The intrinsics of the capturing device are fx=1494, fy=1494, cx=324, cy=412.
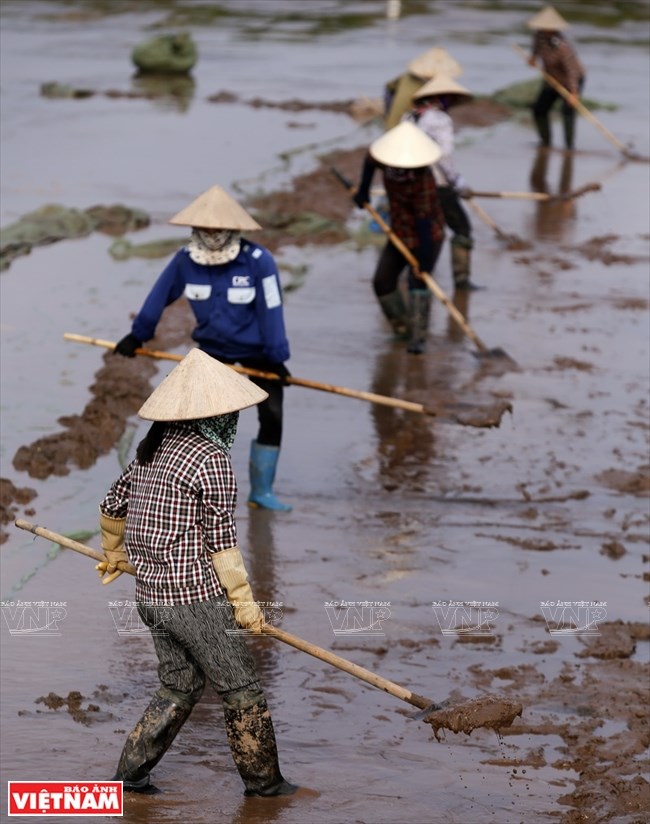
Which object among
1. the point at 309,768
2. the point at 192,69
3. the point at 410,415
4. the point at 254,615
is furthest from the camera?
the point at 192,69

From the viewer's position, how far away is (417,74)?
39.9ft

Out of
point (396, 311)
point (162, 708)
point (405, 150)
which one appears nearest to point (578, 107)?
point (396, 311)

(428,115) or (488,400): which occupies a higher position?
(428,115)

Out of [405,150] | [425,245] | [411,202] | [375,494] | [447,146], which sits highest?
[405,150]

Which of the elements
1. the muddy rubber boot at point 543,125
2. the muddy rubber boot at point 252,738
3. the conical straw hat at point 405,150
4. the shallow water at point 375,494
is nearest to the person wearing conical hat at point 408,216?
the conical straw hat at point 405,150

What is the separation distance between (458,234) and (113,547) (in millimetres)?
7072

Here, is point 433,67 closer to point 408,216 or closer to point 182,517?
point 408,216

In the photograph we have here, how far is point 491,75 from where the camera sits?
24.0 m

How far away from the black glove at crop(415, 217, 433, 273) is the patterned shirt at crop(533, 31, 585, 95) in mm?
8650

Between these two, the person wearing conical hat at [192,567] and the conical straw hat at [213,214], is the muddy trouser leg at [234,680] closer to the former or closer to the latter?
the person wearing conical hat at [192,567]

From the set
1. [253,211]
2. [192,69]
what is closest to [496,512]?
[253,211]

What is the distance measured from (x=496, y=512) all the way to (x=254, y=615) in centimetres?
318

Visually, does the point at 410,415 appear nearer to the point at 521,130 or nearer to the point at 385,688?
the point at 385,688

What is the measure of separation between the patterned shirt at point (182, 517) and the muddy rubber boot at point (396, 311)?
5.63m
